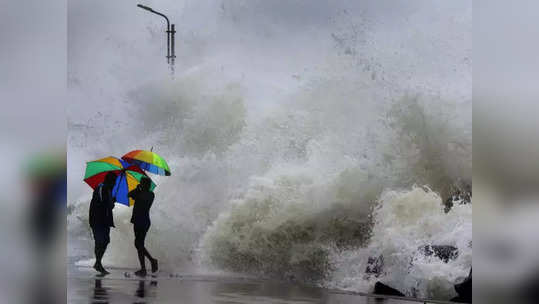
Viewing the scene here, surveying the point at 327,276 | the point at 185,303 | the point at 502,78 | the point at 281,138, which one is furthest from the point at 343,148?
the point at 502,78

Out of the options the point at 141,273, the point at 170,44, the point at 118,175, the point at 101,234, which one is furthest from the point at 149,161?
the point at 170,44

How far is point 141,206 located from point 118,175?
0.47 m

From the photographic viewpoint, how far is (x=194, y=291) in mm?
7625

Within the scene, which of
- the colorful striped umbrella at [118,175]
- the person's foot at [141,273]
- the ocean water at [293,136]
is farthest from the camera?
the colorful striped umbrella at [118,175]

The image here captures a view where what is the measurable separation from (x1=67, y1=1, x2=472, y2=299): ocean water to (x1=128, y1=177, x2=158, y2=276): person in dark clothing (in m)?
0.18

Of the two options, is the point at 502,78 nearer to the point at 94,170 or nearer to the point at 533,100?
the point at 533,100

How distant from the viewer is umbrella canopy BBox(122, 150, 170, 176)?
918 cm

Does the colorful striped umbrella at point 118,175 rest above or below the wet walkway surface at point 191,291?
above

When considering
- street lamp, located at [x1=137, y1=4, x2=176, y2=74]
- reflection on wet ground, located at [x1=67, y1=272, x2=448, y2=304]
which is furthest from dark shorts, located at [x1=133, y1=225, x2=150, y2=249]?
street lamp, located at [x1=137, y1=4, x2=176, y2=74]

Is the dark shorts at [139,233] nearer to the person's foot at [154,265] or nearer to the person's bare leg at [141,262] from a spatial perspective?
the person's bare leg at [141,262]

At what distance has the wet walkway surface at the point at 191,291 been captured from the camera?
6.96 meters

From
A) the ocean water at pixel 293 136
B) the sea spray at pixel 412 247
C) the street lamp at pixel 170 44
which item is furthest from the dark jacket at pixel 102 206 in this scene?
the sea spray at pixel 412 247

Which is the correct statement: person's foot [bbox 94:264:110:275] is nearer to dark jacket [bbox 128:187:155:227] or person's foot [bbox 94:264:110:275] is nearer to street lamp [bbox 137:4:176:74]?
dark jacket [bbox 128:187:155:227]

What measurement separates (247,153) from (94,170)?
74.4 inches
